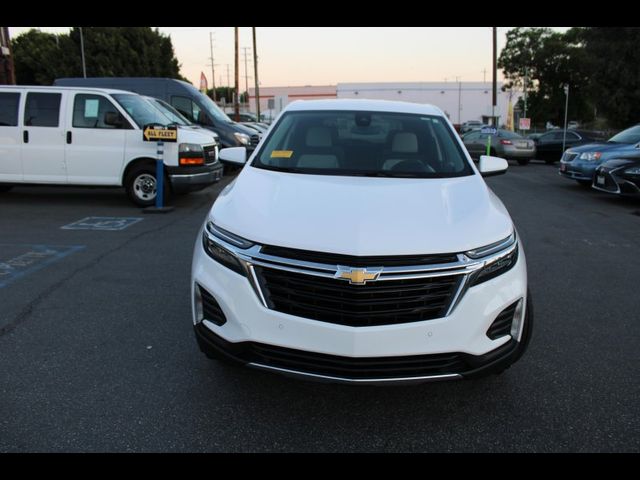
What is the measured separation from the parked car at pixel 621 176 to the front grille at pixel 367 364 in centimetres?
880

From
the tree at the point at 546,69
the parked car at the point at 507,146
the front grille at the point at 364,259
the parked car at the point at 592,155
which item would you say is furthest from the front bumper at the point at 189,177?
the tree at the point at 546,69

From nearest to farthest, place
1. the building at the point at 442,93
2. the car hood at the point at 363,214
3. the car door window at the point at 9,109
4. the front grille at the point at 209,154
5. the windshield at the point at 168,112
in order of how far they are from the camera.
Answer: the car hood at the point at 363,214
the car door window at the point at 9,109
the front grille at the point at 209,154
the windshield at the point at 168,112
the building at the point at 442,93

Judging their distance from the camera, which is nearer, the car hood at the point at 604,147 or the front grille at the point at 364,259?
the front grille at the point at 364,259

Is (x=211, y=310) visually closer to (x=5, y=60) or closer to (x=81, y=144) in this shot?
(x=81, y=144)

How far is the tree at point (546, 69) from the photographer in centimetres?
5453

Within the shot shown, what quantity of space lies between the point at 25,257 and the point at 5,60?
1100 centimetres

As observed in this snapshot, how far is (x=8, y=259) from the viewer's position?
595cm

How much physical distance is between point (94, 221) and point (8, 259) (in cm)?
224

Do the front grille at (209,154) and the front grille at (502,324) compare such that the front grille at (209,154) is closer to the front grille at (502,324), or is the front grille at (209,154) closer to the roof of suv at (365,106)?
the roof of suv at (365,106)

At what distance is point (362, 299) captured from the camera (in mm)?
2533

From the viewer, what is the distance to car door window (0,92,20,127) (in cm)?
906

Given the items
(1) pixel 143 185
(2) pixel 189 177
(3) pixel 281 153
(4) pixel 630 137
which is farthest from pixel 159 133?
(4) pixel 630 137
